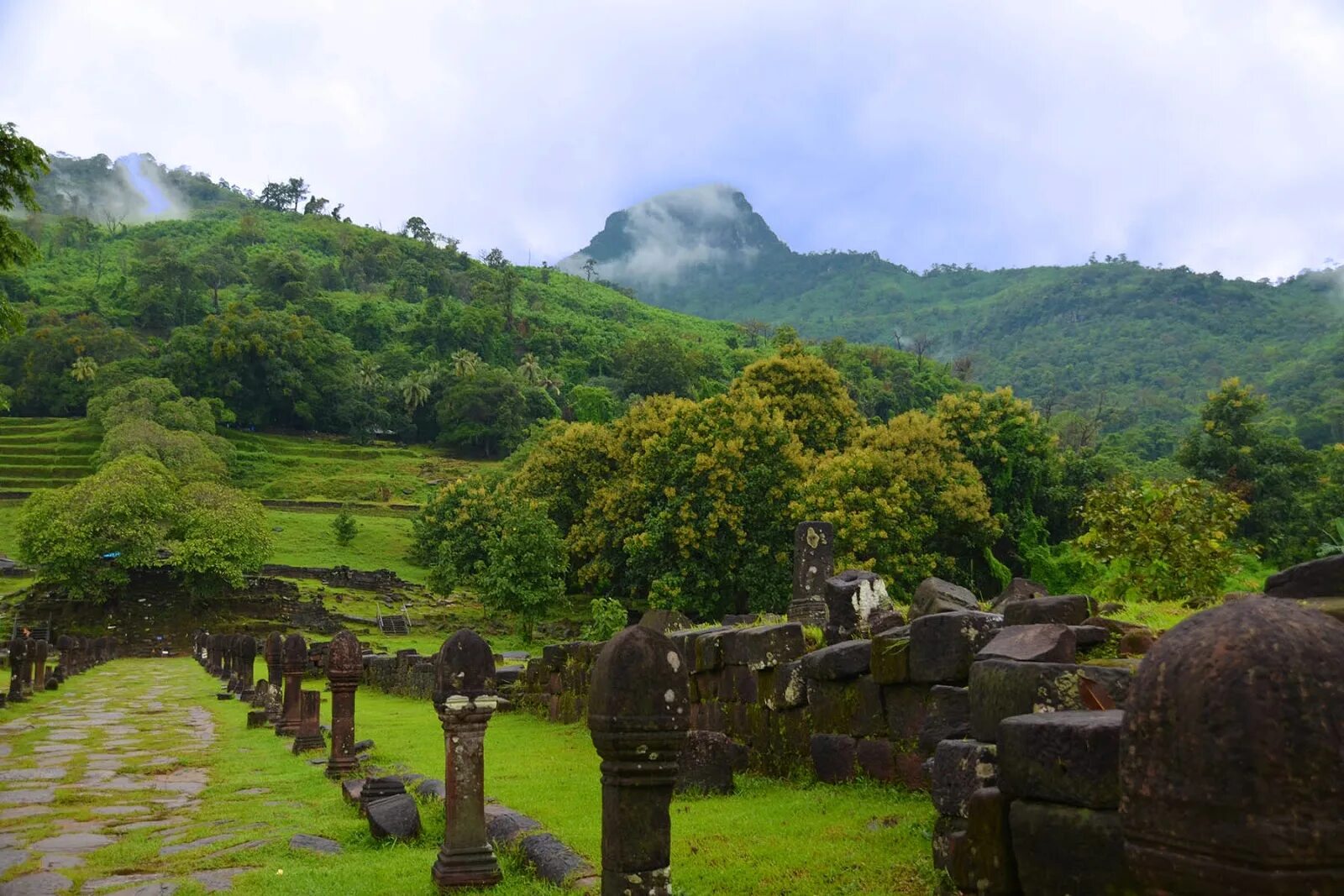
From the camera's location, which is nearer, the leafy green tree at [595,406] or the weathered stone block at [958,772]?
the weathered stone block at [958,772]

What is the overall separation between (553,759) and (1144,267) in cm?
14675

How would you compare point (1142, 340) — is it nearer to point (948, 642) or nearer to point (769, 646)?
point (769, 646)

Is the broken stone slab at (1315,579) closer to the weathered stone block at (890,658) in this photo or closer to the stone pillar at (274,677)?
the weathered stone block at (890,658)

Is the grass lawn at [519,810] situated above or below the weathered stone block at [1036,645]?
below

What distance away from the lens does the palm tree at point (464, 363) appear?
10018 centimetres

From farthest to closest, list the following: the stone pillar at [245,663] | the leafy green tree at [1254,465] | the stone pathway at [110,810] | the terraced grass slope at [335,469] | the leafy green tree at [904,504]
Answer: the terraced grass slope at [335,469] → the leafy green tree at [1254,465] → the leafy green tree at [904,504] → the stone pillar at [245,663] → the stone pathway at [110,810]

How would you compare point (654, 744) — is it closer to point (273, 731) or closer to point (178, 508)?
point (273, 731)

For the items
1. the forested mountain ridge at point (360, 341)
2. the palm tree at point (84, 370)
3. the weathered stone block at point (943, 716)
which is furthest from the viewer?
the forested mountain ridge at point (360, 341)

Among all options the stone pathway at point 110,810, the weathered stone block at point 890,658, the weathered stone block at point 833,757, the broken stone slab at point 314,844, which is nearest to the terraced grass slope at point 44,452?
the stone pathway at point 110,810

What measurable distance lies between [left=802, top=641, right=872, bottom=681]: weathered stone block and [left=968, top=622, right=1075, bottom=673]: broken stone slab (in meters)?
2.84

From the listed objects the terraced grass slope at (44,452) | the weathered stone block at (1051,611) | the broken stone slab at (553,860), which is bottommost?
the broken stone slab at (553,860)

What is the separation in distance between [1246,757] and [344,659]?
11.0 meters

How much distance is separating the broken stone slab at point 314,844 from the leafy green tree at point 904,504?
17.7 meters

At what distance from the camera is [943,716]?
7633 millimetres
